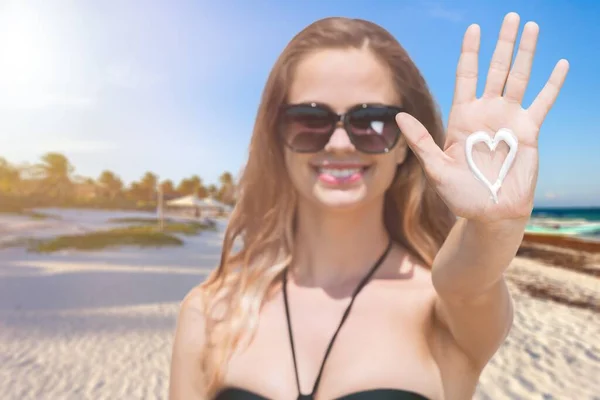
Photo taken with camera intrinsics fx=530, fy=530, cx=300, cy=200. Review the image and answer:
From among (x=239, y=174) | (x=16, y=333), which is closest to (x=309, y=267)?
(x=239, y=174)

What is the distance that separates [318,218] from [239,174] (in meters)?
0.41

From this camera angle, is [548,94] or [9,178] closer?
[548,94]

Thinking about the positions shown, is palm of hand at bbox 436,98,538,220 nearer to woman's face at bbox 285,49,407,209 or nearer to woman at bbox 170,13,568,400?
woman at bbox 170,13,568,400

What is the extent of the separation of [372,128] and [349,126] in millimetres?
67

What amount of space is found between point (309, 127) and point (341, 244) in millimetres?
412

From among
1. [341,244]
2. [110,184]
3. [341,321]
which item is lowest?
[110,184]

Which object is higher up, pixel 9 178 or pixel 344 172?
pixel 344 172

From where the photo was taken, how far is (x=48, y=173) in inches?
1275

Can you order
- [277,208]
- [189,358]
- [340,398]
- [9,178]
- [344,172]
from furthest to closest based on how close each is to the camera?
1. [9,178]
2. [277,208]
3. [189,358]
4. [344,172]
5. [340,398]

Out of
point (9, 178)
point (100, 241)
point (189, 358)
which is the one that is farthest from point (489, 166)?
point (9, 178)

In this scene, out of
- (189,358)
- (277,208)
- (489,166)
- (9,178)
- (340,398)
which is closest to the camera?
(489,166)

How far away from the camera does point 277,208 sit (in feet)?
6.28

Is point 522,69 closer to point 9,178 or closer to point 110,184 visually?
point 9,178

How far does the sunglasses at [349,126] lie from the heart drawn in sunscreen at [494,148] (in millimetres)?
377
